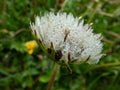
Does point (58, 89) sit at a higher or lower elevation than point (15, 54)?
lower

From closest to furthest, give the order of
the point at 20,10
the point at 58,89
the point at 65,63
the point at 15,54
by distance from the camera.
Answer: the point at 65,63 < the point at 58,89 < the point at 15,54 < the point at 20,10

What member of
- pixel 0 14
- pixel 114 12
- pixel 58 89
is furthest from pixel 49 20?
pixel 114 12

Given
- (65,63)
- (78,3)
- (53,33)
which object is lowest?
(65,63)

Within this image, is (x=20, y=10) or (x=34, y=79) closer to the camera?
(x=34, y=79)

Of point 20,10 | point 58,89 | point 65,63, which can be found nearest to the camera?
point 65,63

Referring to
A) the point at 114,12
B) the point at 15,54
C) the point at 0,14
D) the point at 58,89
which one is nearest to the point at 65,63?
the point at 58,89

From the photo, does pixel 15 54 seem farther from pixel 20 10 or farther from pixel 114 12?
pixel 114 12

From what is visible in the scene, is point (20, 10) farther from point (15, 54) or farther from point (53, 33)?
point (53, 33)
